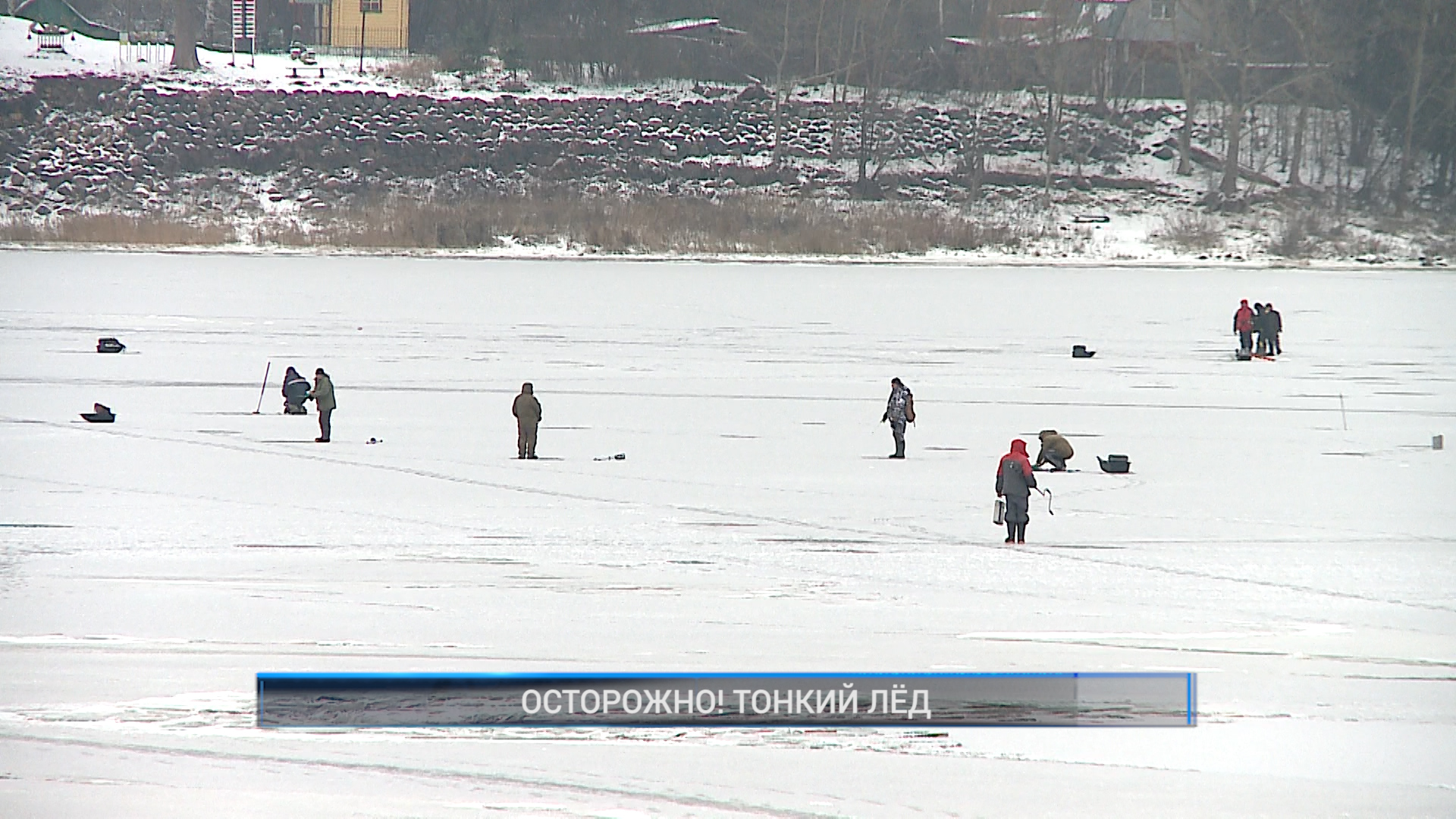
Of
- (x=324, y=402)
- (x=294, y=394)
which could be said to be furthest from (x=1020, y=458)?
(x=294, y=394)

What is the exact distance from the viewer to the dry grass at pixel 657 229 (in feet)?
137

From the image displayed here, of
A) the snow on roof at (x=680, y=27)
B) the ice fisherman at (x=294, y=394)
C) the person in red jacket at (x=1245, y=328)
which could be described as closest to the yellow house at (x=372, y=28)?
the snow on roof at (x=680, y=27)

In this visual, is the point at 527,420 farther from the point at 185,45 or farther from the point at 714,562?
the point at 185,45

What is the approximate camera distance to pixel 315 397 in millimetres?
14102

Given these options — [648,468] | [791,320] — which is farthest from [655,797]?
[791,320]

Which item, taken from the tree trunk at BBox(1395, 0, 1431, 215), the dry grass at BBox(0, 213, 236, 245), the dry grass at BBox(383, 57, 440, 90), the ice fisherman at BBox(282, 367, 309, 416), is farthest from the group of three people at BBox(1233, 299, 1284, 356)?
the dry grass at BBox(383, 57, 440, 90)

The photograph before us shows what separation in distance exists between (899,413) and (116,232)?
3308 centimetres

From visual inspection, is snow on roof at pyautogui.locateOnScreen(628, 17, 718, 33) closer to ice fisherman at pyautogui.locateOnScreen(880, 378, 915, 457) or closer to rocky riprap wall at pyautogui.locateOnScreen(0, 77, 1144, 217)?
rocky riprap wall at pyautogui.locateOnScreen(0, 77, 1144, 217)

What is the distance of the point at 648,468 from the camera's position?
12.8 m

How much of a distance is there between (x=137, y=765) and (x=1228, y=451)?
10.4 m

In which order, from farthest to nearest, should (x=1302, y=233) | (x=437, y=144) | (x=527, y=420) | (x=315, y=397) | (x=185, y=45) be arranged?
(x=185, y=45)
(x=437, y=144)
(x=1302, y=233)
(x=315, y=397)
(x=527, y=420)

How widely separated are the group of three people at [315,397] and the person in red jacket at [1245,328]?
12.1 metres

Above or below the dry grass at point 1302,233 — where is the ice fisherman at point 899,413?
below

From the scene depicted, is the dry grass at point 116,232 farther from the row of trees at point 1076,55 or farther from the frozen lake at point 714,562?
the frozen lake at point 714,562
